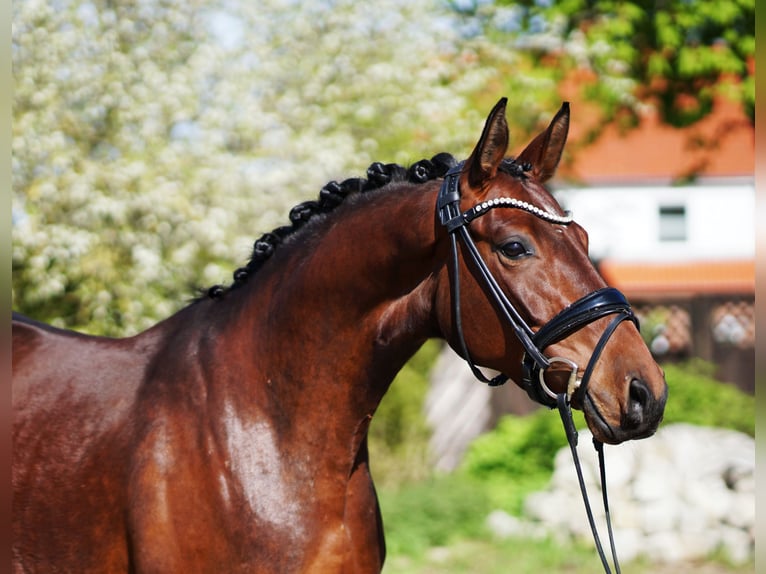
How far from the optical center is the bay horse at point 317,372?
250 centimetres

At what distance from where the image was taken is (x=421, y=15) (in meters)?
10.3

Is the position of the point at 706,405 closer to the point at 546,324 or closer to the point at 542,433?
the point at 542,433

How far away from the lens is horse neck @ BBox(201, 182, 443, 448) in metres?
2.77

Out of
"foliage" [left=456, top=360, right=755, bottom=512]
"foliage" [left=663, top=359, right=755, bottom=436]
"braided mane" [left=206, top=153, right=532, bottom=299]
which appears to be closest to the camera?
"braided mane" [left=206, top=153, right=532, bottom=299]

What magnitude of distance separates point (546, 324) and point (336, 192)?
35.1 inches

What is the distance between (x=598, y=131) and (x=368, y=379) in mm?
11688

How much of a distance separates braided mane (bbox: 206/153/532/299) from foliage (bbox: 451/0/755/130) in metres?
9.14

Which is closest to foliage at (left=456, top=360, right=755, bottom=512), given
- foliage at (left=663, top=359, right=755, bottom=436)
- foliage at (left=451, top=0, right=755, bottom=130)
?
foliage at (left=663, top=359, right=755, bottom=436)

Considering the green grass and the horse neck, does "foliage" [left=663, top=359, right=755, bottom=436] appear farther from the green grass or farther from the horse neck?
the horse neck

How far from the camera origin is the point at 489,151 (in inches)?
104

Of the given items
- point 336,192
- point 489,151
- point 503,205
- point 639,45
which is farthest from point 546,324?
point 639,45

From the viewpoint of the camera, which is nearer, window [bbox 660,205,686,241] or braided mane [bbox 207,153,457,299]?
Answer: braided mane [bbox 207,153,457,299]

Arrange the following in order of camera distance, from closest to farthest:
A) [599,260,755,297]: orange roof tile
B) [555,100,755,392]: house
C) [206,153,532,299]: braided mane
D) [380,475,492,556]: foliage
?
[206,153,532,299]: braided mane, [380,475,492,556]: foliage, [599,260,755,297]: orange roof tile, [555,100,755,392]: house

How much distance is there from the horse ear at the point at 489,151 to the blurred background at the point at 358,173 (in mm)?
4604
